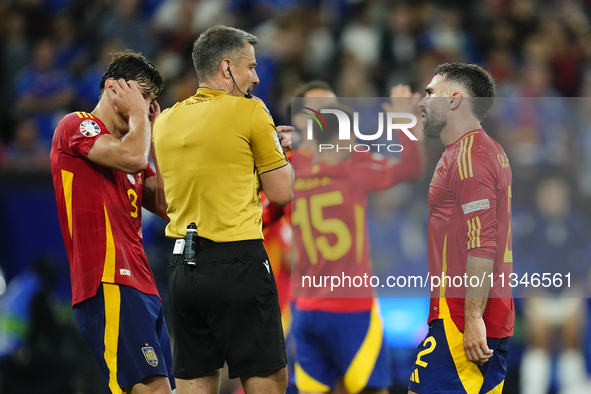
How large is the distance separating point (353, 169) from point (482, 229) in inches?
66.4

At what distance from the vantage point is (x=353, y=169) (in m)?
5.52

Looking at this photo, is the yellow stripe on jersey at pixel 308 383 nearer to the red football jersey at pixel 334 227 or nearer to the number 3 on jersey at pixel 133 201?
the red football jersey at pixel 334 227

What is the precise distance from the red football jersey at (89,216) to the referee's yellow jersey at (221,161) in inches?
18.7

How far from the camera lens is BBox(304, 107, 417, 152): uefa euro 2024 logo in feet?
15.2

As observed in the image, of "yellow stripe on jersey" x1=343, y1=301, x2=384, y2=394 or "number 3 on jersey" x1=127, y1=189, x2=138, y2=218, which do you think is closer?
"number 3 on jersey" x1=127, y1=189, x2=138, y2=218

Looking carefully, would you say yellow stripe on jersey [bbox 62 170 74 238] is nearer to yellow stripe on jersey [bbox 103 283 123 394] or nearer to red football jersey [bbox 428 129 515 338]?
yellow stripe on jersey [bbox 103 283 123 394]

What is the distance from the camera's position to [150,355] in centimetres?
416

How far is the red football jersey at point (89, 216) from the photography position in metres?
4.19

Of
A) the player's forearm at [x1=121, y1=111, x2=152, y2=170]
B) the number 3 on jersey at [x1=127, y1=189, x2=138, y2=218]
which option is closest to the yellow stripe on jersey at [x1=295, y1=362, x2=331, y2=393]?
the number 3 on jersey at [x1=127, y1=189, x2=138, y2=218]

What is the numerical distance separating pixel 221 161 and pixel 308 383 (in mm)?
2344

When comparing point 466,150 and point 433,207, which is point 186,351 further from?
point 466,150

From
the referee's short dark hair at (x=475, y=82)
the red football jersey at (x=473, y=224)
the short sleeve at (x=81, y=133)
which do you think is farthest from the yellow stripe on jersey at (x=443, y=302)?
the short sleeve at (x=81, y=133)

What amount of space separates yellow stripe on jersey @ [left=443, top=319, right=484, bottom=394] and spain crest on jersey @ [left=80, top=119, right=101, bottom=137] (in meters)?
2.30

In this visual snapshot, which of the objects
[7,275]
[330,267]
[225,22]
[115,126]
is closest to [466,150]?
[330,267]
